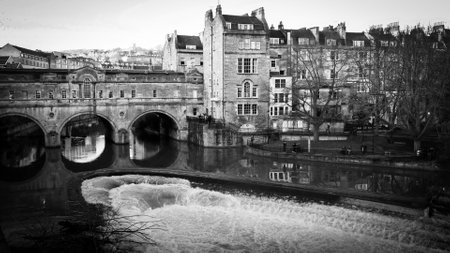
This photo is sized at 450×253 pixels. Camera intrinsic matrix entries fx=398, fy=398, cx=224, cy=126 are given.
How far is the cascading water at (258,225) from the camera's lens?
18906 mm

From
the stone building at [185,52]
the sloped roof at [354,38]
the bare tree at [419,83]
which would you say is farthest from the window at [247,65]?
the bare tree at [419,83]

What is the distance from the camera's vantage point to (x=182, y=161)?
42.9m

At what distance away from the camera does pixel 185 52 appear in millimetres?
65188

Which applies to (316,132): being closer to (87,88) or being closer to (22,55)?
(87,88)

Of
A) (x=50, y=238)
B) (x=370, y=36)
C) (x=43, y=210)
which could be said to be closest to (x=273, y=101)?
(x=370, y=36)

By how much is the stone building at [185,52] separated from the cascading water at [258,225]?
40.0m

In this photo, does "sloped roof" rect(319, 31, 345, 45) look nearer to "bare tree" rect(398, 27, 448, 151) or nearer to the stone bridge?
the stone bridge

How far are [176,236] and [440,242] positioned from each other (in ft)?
41.4

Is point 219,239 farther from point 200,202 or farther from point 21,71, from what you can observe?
point 21,71

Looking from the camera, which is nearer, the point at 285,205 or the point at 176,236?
the point at 176,236

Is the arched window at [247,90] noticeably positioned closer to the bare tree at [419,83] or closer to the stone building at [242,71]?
the stone building at [242,71]

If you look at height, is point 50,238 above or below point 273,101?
below

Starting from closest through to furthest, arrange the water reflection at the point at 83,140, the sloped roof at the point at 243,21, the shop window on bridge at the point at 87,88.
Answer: the water reflection at the point at 83,140 → the shop window on bridge at the point at 87,88 → the sloped roof at the point at 243,21

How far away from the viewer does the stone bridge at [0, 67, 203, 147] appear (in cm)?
4709
